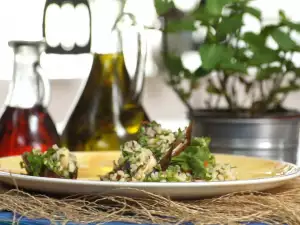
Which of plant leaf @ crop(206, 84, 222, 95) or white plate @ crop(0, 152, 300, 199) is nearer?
white plate @ crop(0, 152, 300, 199)

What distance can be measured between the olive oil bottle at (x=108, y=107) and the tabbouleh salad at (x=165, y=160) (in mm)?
209

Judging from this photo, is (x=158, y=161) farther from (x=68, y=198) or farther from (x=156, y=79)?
(x=156, y=79)

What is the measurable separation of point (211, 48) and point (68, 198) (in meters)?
0.46


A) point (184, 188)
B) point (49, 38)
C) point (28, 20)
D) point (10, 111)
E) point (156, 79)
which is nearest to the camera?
point (184, 188)

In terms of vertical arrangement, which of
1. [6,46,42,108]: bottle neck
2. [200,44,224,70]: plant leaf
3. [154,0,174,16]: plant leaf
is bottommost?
[6,46,42,108]: bottle neck

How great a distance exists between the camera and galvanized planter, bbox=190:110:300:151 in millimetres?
873

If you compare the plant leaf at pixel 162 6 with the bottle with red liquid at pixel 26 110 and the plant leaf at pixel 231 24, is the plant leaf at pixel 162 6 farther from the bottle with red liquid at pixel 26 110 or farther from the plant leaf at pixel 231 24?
the bottle with red liquid at pixel 26 110

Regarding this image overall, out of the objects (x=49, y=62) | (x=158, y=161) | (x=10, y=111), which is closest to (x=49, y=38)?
(x=49, y=62)

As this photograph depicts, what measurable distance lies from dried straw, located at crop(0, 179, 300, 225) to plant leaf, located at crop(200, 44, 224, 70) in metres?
0.39

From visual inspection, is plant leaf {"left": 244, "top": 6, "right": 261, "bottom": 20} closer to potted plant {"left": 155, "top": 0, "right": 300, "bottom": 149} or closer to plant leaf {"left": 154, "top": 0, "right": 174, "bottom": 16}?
potted plant {"left": 155, "top": 0, "right": 300, "bottom": 149}

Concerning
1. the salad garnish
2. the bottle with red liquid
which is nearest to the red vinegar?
the bottle with red liquid

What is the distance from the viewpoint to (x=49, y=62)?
45.7 inches

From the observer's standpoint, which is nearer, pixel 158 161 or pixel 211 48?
pixel 158 161

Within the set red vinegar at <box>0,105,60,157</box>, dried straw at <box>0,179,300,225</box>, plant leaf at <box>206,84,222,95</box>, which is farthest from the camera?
plant leaf at <box>206,84,222,95</box>
